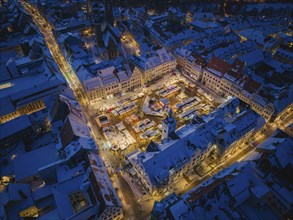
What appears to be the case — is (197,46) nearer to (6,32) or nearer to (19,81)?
(19,81)

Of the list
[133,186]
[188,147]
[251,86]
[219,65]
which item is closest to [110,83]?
[133,186]

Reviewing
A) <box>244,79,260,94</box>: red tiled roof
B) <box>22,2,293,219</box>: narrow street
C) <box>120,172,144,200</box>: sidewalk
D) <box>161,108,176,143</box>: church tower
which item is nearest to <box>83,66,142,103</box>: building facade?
<box>22,2,293,219</box>: narrow street

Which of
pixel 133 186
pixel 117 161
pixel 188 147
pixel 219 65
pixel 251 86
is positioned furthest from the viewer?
pixel 219 65

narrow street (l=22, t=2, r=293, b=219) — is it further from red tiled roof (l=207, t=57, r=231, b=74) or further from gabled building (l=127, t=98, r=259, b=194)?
red tiled roof (l=207, t=57, r=231, b=74)

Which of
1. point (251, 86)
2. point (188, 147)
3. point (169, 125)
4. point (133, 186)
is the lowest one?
point (133, 186)

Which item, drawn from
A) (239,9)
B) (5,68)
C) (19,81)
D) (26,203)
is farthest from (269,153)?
(239,9)

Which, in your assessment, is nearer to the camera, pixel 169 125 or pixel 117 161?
pixel 169 125

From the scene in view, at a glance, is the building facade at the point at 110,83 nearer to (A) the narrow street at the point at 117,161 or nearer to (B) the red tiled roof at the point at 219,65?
(A) the narrow street at the point at 117,161

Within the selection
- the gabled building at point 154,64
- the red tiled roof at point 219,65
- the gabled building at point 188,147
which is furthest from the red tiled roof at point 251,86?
the gabled building at point 154,64

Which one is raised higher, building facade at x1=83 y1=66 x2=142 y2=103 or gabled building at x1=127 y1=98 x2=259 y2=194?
building facade at x1=83 y1=66 x2=142 y2=103

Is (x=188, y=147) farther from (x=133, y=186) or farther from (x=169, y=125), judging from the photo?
(x=133, y=186)

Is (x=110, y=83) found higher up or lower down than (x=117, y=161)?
higher up
